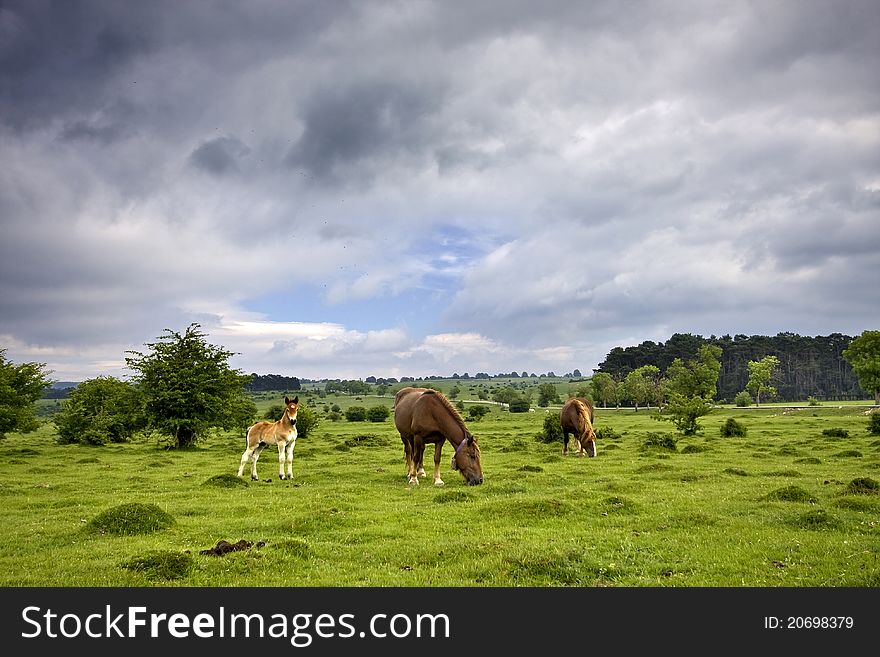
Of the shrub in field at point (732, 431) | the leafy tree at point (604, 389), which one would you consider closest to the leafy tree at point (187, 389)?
the shrub in field at point (732, 431)

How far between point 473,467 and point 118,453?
28941 millimetres

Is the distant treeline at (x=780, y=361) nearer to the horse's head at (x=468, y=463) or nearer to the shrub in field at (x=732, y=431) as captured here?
the shrub in field at (x=732, y=431)

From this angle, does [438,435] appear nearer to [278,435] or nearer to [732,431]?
[278,435]

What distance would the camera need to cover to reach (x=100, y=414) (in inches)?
1794

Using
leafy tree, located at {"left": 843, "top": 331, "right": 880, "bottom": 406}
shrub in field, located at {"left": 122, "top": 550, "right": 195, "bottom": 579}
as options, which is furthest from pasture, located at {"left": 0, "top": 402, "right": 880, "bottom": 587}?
leafy tree, located at {"left": 843, "top": 331, "right": 880, "bottom": 406}

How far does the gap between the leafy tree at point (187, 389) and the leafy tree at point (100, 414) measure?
1.70 m

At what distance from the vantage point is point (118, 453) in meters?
37.8

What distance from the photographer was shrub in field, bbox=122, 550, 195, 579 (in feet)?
32.1

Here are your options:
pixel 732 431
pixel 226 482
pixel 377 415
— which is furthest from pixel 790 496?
pixel 377 415

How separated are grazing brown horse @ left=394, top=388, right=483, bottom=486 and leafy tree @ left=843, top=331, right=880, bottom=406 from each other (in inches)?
2947

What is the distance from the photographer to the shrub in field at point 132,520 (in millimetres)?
13641

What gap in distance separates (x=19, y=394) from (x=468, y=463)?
35804 millimetres
